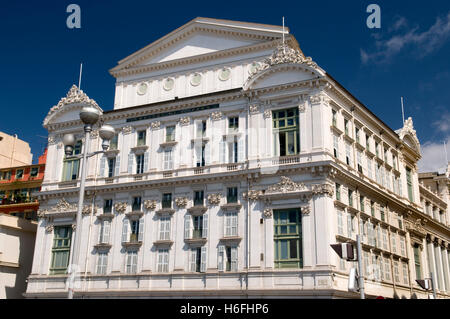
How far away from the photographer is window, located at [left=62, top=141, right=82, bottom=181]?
2019 inches

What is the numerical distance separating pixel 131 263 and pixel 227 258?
952 cm

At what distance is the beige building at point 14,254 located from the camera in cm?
5144

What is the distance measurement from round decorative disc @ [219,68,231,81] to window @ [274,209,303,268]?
51.3 feet

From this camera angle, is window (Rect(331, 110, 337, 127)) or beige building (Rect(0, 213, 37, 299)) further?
beige building (Rect(0, 213, 37, 299))

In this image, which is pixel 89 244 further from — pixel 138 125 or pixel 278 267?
pixel 278 267

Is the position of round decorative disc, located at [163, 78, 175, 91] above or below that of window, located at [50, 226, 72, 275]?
above

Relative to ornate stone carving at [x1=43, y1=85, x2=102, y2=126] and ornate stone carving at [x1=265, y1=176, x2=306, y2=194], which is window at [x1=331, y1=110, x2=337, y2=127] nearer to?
ornate stone carving at [x1=265, y1=176, x2=306, y2=194]

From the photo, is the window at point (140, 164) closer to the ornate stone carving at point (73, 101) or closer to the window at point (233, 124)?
the ornate stone carving at point (73, 101)

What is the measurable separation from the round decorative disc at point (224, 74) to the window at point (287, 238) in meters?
15.6

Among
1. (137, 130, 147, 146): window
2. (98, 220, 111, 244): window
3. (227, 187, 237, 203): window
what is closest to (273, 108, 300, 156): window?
(227, 187, 237, 203): window

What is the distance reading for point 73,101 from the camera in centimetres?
5272

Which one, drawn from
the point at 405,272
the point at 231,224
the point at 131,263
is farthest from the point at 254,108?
the point at 405,272

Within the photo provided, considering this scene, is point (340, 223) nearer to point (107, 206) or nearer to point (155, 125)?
point (155, 125)
